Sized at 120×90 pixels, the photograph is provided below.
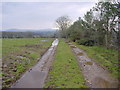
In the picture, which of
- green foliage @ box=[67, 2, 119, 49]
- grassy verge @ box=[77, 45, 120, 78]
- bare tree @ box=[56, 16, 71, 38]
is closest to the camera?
grassy verge @ box=[77, 45, 120, 78]

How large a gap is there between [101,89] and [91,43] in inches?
765

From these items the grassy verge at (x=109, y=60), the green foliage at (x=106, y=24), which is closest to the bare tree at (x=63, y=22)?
the green foliage at (x=106, y=24)

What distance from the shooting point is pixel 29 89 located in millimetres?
6648

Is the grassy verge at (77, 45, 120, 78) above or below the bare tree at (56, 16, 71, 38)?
below

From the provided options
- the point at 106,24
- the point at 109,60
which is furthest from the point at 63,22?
the point at 109,60

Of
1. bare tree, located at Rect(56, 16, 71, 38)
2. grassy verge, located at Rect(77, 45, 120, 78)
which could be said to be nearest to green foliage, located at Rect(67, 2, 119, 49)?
grassy verge, located at Rect(77, 45, 120, 78)

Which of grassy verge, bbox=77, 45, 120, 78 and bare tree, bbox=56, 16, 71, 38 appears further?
bare tree, bbox=56, 16, 71, 38

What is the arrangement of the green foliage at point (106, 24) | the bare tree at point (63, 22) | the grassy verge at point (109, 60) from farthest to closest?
the bare tree at point (63, 22) < the green foliage at point (106, 24) < the grassy verge at point (109, 60)

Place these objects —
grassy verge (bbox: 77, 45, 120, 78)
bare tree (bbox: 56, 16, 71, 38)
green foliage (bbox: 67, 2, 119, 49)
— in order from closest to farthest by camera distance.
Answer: grassy verge (bbox: 77, 45, 120, 78), green foliage (bbox: 67, 2, 119, 49), bare tree (bbox: 56, 16, 71, 38)

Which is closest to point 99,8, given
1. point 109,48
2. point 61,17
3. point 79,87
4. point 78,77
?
point 109,48

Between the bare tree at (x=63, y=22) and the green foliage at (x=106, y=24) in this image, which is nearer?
the green foliage at (x=106, y=24)

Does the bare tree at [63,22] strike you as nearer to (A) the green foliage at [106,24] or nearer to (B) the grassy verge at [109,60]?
(A) the green foliage at [106,24]

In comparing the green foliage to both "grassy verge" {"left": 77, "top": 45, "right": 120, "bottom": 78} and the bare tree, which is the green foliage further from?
the bare tree

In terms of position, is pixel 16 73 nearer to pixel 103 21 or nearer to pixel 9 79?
pixel 9 79
